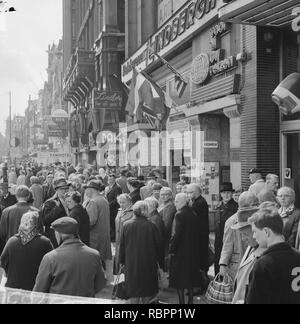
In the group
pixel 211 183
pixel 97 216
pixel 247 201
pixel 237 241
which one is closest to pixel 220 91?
pixel 211 183

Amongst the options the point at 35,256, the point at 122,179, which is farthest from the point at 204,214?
the point at 122,179

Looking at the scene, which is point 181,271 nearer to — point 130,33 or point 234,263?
point 234,263

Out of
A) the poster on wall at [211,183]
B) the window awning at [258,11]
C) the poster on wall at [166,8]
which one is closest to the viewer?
the window awning at [258,11]

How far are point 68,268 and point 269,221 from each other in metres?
2.01

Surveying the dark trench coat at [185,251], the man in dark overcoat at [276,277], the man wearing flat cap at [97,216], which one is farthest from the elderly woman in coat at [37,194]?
the man in dark overcoat at [276,277]

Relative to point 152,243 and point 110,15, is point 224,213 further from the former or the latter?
point 110,15

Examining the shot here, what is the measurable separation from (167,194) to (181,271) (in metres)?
1.46

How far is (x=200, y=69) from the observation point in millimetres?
14336

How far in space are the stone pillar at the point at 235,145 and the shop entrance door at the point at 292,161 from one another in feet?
3.88

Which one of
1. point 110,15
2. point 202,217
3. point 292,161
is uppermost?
point 110,15

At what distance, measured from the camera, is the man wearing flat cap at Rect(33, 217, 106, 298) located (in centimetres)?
476

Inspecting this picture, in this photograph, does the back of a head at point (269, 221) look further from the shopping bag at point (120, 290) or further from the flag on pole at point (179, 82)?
the flag on pole at point (179, 82)

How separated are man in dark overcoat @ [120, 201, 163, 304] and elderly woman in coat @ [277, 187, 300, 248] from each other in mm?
1622

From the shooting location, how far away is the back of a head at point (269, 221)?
12.6ft
